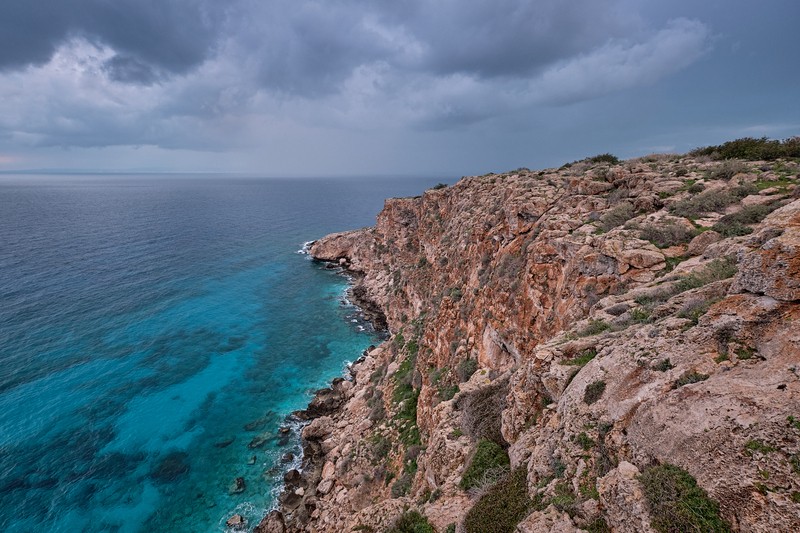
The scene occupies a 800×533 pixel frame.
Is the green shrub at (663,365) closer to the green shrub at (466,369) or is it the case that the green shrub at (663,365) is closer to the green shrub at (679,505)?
the green shrub at (679,505)

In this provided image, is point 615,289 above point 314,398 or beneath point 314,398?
above

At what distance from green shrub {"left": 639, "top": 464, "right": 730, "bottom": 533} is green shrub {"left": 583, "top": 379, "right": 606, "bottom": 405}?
2.63m

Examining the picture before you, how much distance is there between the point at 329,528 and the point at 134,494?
16.8m

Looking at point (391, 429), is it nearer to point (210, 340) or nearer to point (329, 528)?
point (329, 528)

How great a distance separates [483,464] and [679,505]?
720 cm

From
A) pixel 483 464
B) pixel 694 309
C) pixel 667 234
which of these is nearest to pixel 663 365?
pixel 694 309

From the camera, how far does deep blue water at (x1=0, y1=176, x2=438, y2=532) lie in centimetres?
2730

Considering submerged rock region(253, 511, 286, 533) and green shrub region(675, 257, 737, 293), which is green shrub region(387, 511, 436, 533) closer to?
green shrub region(675, 257, 737, 293)

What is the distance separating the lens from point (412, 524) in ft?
40.2

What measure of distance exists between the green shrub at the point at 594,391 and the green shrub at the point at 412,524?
21.8 ft

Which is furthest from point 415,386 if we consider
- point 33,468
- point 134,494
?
point 33,468

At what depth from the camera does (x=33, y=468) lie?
2850 centimetres

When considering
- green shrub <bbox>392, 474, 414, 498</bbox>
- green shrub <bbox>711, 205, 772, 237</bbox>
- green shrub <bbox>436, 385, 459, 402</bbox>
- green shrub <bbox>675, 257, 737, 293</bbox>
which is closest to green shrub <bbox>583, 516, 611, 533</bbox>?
green shrub <bbox>675, 257, 737, 293</bbox>

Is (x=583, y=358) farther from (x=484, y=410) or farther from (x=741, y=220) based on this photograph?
(x=741, y=220)
